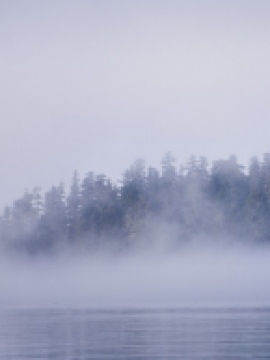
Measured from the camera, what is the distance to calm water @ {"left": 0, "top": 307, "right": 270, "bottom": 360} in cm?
1916

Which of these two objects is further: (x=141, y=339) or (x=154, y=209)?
(x=154, y=209)

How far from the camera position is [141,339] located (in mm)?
22812

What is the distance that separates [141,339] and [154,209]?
7403 cm

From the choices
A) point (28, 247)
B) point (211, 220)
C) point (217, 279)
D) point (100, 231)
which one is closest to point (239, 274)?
point (217, 279)

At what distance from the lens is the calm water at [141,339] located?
1916 centimetres

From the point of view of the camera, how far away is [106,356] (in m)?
19.0

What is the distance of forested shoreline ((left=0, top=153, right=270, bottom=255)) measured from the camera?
299 feet

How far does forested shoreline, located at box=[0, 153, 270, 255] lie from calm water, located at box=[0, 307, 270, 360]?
200 ft

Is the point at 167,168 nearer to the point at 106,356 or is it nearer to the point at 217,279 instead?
the point at 217,279

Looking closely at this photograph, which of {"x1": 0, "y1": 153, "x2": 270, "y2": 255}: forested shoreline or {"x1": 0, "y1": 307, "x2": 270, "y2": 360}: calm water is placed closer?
{"x1": 0, "y1": 307, "x2": 270, "y2": 360}: calm water

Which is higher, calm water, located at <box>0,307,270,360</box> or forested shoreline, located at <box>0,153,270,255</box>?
forested shoreline, located at <box>0,153,270,255</box>

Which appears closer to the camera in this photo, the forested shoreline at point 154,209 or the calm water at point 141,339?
the calm water at point 141,339

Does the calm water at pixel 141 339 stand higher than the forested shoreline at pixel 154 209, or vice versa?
the forested shoreline at pixel 154 209

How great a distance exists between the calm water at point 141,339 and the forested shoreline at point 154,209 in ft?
200
